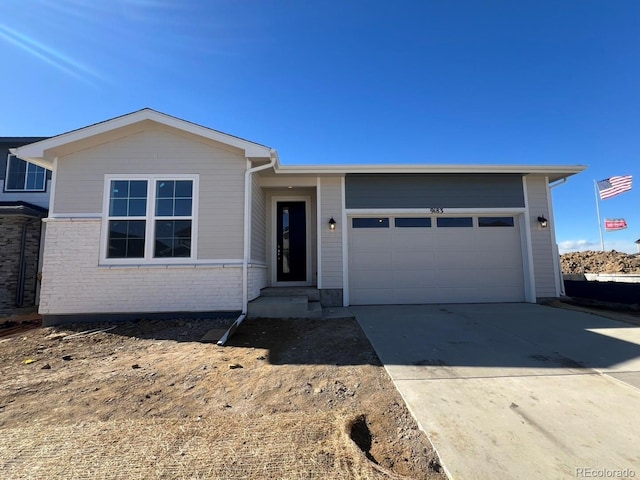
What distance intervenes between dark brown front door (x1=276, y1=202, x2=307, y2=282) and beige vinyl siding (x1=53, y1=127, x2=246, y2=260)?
244 cm

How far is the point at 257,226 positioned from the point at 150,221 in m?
2.33

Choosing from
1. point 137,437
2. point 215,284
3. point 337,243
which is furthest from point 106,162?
point 137,437

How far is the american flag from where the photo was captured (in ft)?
46.7

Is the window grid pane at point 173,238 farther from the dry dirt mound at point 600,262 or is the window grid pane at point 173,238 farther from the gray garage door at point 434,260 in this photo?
the dry dirt mound at point 600,262

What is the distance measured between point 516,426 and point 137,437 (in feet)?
9.13

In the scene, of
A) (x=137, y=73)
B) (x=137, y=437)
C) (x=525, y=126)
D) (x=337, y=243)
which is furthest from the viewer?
(x=525, y=126)

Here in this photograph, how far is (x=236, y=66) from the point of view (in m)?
7.50

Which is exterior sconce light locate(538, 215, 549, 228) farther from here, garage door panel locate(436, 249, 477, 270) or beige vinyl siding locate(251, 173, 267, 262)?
beige vinyl siding locate(251, 173, 267, 262)

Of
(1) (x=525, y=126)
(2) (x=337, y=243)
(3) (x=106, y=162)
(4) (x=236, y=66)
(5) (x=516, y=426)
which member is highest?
(4) (x=236, y=66)

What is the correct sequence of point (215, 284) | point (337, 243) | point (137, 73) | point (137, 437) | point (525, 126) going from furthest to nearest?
1. point (525, 126)
2. point (337, 243)
3. point (137, 73)
4. point (215, 284)
5. point (137, 437)

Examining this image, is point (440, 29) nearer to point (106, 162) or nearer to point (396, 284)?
point (396, 284)

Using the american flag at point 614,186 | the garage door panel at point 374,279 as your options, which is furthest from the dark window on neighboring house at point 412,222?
the american flag at point 614,186

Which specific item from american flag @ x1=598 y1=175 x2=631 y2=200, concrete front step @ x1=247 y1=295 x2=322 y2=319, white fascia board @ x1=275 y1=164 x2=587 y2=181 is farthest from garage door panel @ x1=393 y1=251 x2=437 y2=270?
american flag @ x1=598 y1=175 x2=631 y2=200

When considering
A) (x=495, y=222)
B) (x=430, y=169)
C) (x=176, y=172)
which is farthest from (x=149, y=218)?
(x=495, y=222)
